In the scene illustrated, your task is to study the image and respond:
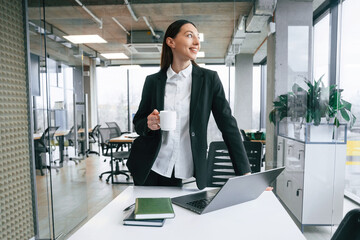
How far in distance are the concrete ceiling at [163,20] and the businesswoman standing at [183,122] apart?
2406 mm

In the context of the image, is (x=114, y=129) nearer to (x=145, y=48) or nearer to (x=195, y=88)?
(x=145, y=48)

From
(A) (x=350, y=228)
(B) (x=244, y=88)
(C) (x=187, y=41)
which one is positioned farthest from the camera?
(B) (x=244, y=88)

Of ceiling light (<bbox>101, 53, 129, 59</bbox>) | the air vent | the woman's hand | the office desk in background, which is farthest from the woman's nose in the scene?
ceiling light (<bbox>101, 53, 129, 59</bbox>)

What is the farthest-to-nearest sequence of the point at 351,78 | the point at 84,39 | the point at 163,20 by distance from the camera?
the point at 163,20 < the point at 84,39 < the point at 351,78

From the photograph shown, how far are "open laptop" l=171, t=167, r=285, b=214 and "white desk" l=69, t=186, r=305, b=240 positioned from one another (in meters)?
0.03

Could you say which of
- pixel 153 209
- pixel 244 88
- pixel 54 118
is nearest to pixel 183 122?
pixel 153 209

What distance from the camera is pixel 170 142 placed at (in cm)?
135

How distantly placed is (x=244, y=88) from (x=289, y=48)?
127 cm

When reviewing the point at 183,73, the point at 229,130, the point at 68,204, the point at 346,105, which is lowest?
the point at 68,204

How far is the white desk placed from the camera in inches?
33.0

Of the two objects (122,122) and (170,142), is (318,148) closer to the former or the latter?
(170,142)

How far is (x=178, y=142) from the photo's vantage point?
1344mm

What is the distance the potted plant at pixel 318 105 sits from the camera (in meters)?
2.54

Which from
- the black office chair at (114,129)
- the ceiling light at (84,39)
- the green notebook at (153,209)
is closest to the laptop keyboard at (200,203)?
the green notebook at (153,209)
